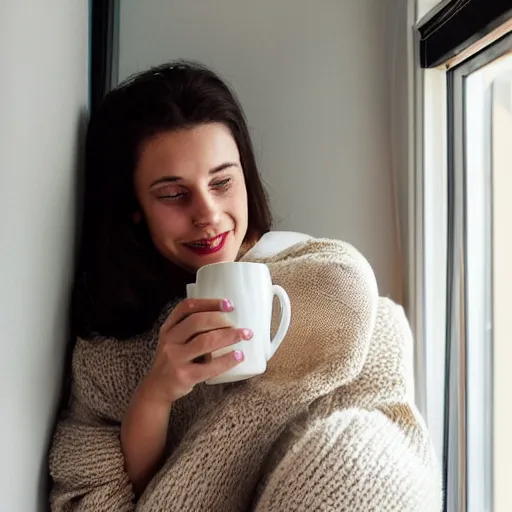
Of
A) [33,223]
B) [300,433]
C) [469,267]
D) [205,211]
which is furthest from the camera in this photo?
[469,267]

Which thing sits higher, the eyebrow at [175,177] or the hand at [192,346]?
the eyebrow at [175,177]

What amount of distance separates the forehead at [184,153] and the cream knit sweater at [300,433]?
179 mm

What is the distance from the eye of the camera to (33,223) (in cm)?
62

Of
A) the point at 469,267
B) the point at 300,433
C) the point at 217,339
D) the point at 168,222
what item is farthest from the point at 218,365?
the point at 469,267

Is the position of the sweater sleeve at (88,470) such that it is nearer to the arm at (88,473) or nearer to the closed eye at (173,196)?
the arm at (88,473)

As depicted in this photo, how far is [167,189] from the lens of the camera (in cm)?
86

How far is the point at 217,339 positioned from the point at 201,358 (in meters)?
0.06

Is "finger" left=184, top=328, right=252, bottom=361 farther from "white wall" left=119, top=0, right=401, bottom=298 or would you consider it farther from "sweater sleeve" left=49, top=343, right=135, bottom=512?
"white wall" left=119, top=0, right=401, bottom=298

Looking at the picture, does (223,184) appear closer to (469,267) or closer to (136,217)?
(136,217)

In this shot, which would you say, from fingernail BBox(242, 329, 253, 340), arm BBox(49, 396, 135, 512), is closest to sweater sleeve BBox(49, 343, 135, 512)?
arm BBox(49, 396, 135, 512)

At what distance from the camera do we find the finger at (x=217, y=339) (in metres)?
0.64

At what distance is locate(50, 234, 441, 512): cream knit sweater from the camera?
27.4 inches

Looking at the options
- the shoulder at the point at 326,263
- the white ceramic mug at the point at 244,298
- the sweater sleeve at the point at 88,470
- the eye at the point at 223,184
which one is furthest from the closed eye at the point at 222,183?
the sweater sleeve at the point at 88,470

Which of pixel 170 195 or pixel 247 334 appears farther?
pixel 170 195
